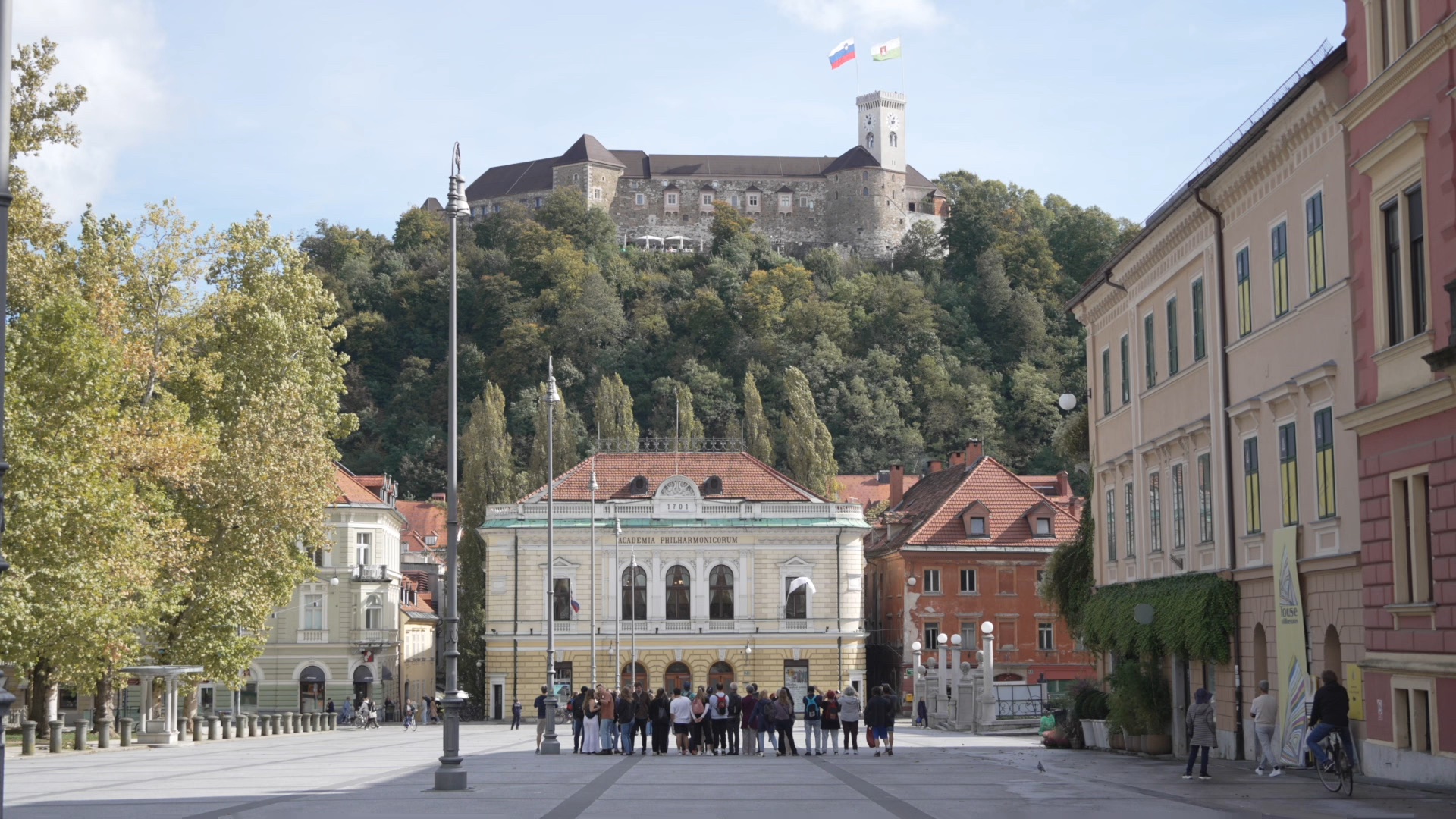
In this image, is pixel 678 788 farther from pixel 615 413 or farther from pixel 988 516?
pixel 615 413

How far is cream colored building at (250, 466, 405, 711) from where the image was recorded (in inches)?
3014

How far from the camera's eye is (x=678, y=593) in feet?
236

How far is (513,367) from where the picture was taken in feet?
418

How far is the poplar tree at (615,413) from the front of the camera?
101 metres

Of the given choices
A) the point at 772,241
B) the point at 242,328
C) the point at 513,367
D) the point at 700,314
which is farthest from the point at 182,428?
the point at 772,241

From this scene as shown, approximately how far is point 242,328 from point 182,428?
6.55m

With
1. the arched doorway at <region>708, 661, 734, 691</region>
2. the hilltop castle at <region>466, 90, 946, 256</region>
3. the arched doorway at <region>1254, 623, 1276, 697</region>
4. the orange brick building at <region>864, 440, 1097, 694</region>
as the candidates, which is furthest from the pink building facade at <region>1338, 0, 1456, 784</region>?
the hilltop castle at <region>466, 90, 946, 256</region>

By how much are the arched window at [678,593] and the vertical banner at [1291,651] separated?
46.5 meters

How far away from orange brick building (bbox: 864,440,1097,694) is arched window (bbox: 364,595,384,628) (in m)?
23.0

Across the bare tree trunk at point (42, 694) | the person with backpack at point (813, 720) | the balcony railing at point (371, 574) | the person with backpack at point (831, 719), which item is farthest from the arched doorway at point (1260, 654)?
the balcony railing at point (371, 574)

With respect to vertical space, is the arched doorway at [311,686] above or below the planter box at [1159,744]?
below

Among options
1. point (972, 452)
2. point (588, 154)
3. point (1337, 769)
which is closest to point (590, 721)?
point (1337, 769)

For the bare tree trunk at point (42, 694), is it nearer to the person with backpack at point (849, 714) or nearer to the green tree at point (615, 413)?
the person with backpack at point (849, 714)

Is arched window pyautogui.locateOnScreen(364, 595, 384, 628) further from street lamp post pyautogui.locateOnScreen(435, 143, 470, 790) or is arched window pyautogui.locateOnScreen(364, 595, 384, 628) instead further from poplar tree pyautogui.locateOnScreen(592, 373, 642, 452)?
street lamp post pyautogui.locateOnScreen(435, 143, 470, 790)
